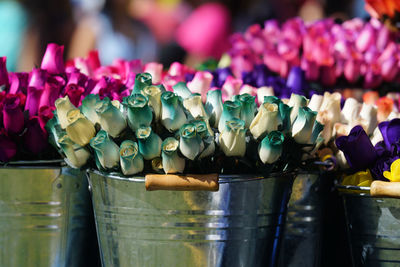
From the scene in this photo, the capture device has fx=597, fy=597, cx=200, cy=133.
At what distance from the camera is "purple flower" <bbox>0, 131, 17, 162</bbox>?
0.96 metres

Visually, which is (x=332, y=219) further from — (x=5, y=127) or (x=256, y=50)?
(x=256, y=50)

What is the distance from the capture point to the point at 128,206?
86 cm

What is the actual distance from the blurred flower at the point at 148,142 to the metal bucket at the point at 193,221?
4 cm

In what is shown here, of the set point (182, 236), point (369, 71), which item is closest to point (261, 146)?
point (182, 236)

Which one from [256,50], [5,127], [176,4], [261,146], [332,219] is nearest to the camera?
[261,146]

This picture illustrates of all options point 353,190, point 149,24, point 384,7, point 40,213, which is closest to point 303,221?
point 353,190

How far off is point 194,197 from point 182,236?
6cm

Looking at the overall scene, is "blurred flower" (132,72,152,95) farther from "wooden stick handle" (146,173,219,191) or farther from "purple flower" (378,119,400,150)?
"purple flower" (378,119,400,150)

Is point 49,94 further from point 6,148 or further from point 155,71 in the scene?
point 155,71

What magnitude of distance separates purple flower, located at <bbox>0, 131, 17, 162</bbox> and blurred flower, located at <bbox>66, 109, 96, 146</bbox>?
14 centimetres

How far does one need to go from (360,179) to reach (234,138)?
244mm

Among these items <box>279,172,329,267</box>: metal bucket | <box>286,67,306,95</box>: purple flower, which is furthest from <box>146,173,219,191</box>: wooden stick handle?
<box>286,67,306,95</box>: purple flower

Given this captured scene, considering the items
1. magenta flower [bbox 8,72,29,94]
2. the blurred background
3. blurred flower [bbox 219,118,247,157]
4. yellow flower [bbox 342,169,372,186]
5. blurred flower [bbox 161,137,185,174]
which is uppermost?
the blurred background

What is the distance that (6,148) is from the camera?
964 millimetres
